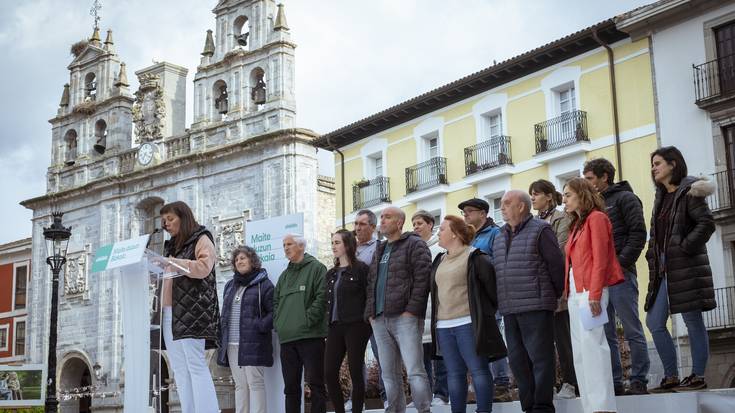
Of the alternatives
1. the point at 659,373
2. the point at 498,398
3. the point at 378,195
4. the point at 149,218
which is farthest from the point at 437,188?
the point at 498,398

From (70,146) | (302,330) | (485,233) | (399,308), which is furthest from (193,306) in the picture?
(70,146)

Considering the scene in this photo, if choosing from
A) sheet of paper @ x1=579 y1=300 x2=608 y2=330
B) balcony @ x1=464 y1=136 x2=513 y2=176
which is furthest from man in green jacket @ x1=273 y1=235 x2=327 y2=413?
balcony @ x1=464 y1=136 x2=513 y2=176

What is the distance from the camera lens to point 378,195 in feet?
96.9

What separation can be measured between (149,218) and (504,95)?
16105mm

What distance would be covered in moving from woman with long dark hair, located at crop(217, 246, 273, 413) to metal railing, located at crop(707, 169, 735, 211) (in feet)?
48.5

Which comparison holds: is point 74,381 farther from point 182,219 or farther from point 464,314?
point 464,314

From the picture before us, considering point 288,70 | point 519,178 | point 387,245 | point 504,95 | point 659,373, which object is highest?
point 288,70

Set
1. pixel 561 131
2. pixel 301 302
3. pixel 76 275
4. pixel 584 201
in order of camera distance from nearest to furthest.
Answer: pixel 584 201 → pixel 301 302 → pixel 561 131 → pixel 76 275

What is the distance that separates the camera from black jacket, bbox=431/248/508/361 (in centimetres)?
743

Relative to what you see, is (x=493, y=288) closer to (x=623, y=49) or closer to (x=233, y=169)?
(x=623, y=49)

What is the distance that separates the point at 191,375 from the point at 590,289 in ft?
10.8

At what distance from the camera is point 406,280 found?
8148 mm

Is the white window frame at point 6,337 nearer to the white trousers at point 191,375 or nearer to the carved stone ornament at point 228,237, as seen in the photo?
the carved stone ornament at point 228,237

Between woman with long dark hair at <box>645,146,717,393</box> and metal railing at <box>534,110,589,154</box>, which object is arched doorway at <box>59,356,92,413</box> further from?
woman with long dark hair at <box>645,146,717,393</box>
